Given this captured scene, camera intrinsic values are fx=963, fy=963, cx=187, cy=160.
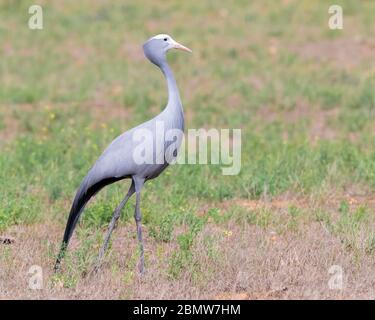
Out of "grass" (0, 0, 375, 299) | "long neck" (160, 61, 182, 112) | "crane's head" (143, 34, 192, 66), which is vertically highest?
"crane's head" (143, 34, 192, 66)

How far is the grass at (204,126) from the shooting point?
6688mm

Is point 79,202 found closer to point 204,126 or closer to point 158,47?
point 158,47

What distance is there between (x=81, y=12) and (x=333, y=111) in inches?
265

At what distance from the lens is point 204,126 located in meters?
12.3

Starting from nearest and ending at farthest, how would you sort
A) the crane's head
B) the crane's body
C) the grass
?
the crane's body
the grass
the crane's head

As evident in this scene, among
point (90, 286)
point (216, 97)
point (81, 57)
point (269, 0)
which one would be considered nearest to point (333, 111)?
point (216, 97)

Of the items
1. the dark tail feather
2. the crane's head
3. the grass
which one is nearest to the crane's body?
the dark tail feather

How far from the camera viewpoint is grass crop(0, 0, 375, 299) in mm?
6688

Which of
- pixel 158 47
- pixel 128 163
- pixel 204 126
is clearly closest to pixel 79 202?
pixel 128 163

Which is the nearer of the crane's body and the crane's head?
the crane's body

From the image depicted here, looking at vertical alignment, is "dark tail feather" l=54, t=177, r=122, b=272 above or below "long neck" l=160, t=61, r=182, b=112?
below

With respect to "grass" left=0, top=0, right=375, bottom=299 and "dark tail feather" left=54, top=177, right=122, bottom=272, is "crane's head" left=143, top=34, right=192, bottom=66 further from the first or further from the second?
"grass" left=0, top=0, right=375, bottom=299
